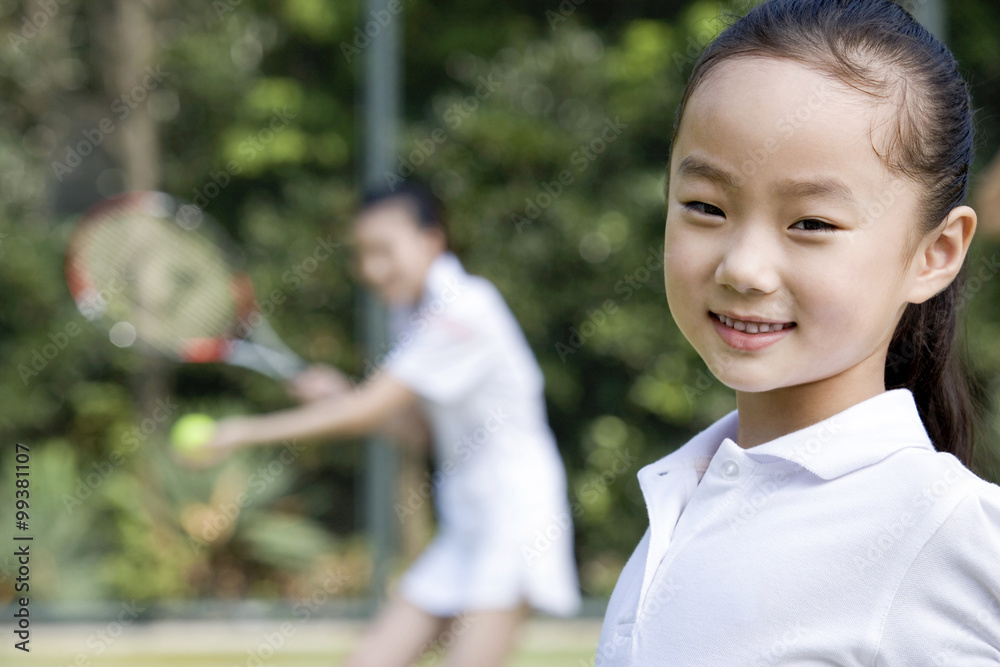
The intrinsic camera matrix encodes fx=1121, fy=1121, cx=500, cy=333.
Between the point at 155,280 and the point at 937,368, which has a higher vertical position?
the point at 937,368

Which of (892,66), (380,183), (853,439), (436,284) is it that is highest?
(892,66)

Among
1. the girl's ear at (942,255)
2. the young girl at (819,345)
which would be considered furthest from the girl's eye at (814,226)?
the girl's ear at (942,255)

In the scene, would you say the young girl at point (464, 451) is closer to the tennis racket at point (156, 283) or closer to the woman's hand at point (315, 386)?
the woman's hand at point (315, 386)

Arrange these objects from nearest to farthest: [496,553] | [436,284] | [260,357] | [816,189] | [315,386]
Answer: [816,189] < [496,553] < [436,284] < [315,386] < [260,357]

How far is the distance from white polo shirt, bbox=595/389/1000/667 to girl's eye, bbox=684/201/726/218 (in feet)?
0.75

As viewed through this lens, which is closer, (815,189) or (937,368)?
(815,189)

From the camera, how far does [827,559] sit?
3.25ft

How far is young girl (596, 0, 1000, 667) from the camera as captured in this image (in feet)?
3.13

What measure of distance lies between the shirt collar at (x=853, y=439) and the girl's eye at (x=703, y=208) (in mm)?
227

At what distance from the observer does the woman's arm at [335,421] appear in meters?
3.19

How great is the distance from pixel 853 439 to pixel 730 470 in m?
0.12

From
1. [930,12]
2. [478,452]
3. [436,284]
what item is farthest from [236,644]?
[930,12]

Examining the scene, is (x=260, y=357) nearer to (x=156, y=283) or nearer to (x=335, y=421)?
(x=156, y=283)

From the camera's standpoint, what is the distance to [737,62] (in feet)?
3.48
